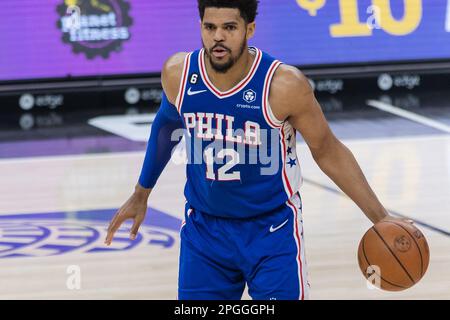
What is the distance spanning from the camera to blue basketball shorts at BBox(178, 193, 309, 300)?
15.8 ft

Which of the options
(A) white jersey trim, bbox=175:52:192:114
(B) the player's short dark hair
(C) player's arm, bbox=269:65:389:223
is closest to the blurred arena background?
(C) player's arm, bbox=269:65:389:223

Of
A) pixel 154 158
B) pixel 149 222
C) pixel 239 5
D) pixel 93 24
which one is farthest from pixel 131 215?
pixel 93 24

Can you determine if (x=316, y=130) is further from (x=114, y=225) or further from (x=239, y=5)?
(x=114, y=225)

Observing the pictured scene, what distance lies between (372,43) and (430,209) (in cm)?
546

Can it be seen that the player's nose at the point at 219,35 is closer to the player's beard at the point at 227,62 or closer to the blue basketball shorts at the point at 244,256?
the player's beard at the point at 227,62

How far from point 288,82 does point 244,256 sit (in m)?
0.77

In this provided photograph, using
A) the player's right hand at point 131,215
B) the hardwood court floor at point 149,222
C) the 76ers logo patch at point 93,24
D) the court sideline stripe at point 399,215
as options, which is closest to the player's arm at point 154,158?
the player's right hand at point 131,215

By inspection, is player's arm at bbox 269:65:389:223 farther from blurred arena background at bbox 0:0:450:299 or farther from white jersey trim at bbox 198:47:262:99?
blurred arena background at bbox 0:0:450:299

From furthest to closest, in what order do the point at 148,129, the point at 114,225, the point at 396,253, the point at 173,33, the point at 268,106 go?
the point at 173,33 → the point at 148,129 → the point at 114,225 → the point at 396,253 → the point at 268,106

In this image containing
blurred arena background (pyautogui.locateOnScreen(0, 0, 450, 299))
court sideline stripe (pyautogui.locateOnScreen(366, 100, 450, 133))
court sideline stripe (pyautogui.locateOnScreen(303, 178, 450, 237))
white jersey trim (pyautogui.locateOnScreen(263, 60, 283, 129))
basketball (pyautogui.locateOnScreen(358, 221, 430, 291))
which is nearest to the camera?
white jersey trim (pyautogui.locateOnScreen(263, 60, 283, 129))

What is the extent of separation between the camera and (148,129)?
12.6 meters

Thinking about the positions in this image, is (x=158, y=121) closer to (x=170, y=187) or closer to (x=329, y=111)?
(x=170, y=187)
